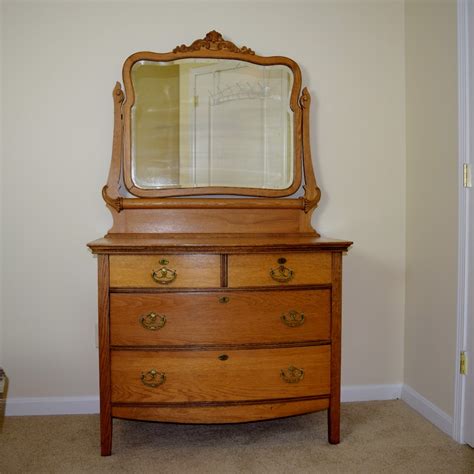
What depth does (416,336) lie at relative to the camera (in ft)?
7.74

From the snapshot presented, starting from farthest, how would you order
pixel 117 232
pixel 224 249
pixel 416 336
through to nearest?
1. pixel 416 336
2. pixel 117 232
3. pixel 224 249

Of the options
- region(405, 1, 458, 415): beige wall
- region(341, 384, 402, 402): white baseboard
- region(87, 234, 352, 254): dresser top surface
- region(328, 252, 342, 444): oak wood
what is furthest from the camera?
region(341, 384, 402, 402): white baseboard

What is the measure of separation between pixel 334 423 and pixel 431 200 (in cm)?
121

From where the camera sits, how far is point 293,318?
Result: 1.85 metres

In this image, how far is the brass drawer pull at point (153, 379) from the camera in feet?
5.85

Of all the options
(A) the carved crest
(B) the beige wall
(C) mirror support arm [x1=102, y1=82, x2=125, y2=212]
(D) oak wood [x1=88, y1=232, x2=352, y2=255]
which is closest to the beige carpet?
(B) the beige wall

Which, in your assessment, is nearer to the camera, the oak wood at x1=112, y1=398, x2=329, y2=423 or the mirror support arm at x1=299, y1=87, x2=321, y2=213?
the oak wood at x1=112, y1=398, x2=329, y2=423

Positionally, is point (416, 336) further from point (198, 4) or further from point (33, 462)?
point (198, 4)

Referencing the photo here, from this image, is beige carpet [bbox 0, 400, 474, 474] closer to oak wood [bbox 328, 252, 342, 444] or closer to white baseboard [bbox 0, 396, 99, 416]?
white baseboard [bbox 0, 396, 99, 416]

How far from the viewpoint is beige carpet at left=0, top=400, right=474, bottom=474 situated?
1.77 meters

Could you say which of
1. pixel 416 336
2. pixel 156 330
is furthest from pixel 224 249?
pixel 416 336

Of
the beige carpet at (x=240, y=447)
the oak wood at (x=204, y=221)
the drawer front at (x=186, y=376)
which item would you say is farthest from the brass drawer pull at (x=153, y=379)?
the oak wood at (x=204, y=221)

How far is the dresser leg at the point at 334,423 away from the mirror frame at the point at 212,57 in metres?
1.09

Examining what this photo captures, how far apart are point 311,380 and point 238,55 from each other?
170 cm
